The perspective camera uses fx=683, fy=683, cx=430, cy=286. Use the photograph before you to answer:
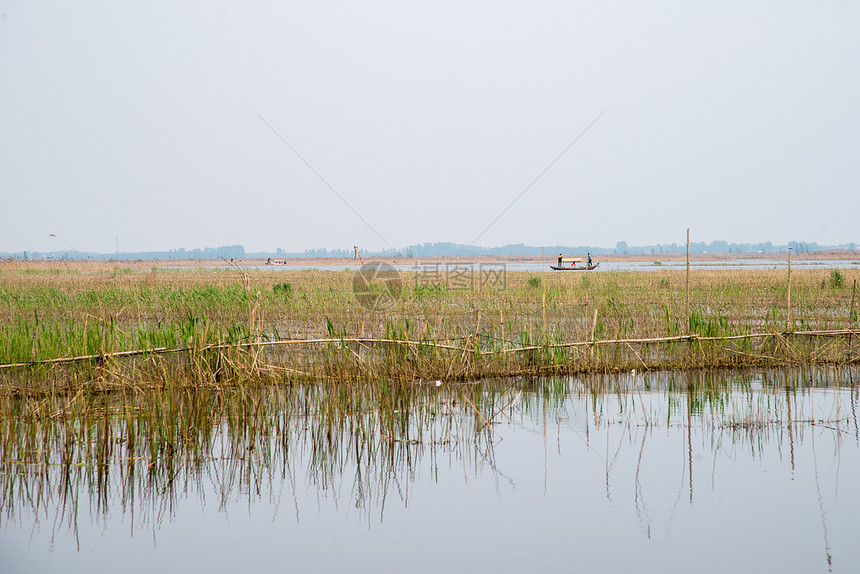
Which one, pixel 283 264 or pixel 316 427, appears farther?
pixel 283 264

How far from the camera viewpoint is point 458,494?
16.6ft

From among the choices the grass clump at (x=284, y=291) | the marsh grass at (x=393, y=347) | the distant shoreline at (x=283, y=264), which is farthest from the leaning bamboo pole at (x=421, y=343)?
the distant shoreline at (x=283, y=264)

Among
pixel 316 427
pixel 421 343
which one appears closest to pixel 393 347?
pixel 421 343

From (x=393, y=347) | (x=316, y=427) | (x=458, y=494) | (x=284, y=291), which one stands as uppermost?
(x=284, y=291)

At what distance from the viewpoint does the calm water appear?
4.10 meters

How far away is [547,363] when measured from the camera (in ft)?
31.3

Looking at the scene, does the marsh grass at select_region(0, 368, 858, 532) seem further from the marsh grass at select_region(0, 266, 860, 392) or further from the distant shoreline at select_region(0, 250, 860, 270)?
the distant shoreline at select_region(0, 250, 860, 270)

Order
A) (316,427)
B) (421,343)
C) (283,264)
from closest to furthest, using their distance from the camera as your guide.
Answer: (316,427) → (421,343) → (283,264)

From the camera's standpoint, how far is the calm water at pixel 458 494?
4.10 metres

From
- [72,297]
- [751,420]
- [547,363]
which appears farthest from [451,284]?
[751,420]

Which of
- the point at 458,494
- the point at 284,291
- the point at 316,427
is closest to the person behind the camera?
the point at 458,494

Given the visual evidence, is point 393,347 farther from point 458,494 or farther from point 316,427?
point 458,494

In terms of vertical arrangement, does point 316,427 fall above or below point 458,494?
above

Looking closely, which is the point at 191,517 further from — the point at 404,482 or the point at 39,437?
the point at 39,437
